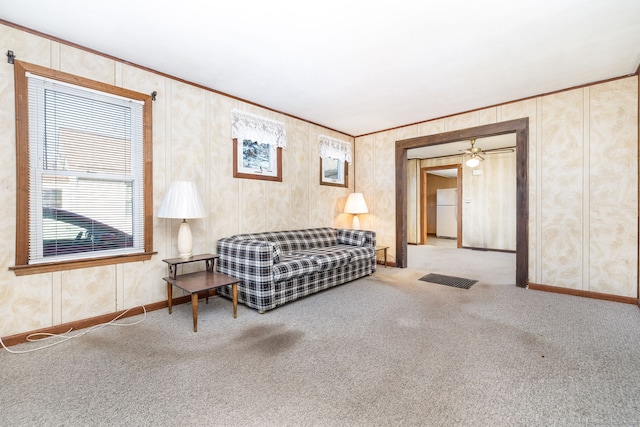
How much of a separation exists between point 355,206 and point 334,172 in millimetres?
739

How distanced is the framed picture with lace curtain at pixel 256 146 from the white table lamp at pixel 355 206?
58.9 inches

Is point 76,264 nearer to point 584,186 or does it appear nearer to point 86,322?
point 86,322

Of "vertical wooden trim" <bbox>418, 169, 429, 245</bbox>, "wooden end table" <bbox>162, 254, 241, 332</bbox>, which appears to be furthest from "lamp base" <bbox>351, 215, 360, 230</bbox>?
"vertical wooden trim" <bbox>418, 169, 429, 245</bbox>

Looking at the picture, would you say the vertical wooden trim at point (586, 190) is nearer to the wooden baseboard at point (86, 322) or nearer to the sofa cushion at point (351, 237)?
the sofa cushion at point (351, 237)

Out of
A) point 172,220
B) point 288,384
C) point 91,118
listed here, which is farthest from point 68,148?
point 288,384

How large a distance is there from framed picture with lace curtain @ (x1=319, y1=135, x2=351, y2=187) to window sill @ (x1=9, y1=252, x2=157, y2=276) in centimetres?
292

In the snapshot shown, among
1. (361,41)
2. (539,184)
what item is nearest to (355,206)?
(539,184)

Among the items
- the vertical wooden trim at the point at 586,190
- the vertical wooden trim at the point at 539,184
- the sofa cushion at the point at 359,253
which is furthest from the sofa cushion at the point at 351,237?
the vertical wooden trim at the point at 586,190

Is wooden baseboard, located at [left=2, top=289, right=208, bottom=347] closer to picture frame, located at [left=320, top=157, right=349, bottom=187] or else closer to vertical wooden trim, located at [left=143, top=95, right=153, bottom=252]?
vertical wooden trim, located at [left=143, top=95, right=153, bottom=252]

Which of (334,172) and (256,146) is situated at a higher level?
(256,146)

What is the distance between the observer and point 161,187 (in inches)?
119

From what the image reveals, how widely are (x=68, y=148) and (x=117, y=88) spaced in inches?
28.0

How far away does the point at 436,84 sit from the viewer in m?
3.32

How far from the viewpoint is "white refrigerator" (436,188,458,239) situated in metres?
9.48
